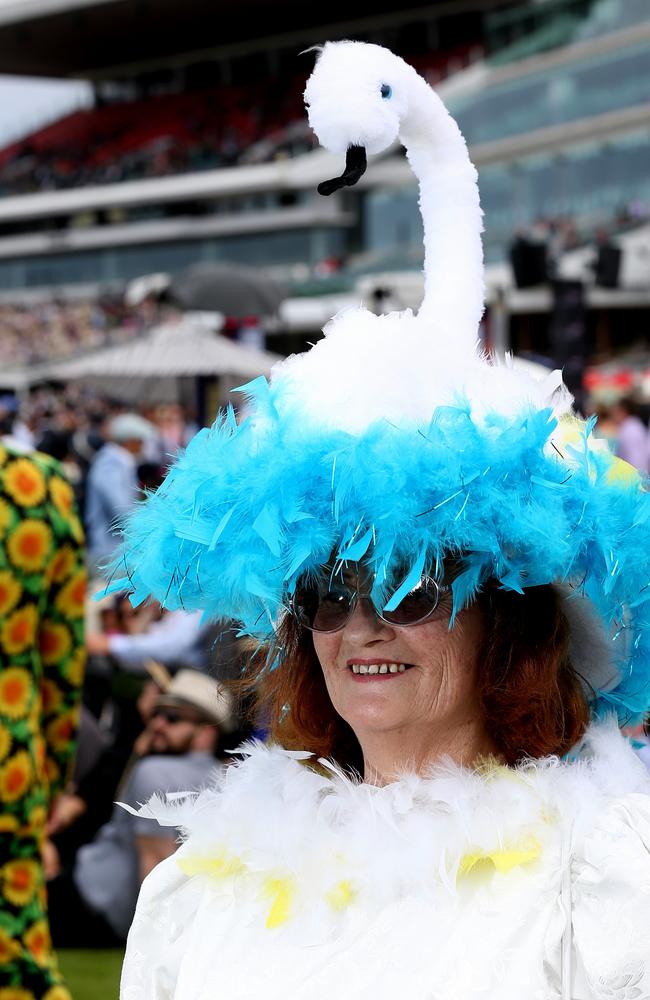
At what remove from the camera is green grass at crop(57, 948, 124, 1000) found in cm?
411

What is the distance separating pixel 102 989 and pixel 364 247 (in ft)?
98.6

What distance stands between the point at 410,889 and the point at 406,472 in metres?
0.48

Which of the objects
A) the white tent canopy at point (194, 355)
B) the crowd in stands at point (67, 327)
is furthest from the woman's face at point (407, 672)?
the crowd in stands at point (67, 327)

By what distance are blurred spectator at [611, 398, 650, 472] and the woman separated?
6.96 meters

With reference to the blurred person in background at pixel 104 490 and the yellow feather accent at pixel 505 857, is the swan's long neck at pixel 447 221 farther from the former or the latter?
the blurred person in background at pixel 104 490

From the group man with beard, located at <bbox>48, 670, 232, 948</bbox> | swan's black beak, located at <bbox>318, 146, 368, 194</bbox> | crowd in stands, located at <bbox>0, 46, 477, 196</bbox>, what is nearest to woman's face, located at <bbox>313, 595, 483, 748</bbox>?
swan's black beak, located at <bbox>318, 146, 368, 194</bbox>

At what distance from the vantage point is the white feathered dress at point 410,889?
4.34 feet

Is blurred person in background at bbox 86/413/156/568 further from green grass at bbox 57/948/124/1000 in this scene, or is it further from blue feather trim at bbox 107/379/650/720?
blue feather trim at bbox 107/379/650/720

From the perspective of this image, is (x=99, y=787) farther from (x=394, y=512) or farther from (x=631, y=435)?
(x=631, y=435)

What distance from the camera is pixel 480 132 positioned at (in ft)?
90.0

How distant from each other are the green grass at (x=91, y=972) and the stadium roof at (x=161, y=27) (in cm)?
3307

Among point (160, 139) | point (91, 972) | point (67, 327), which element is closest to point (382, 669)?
point (91, 972)

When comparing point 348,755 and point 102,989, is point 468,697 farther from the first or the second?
point 102,989

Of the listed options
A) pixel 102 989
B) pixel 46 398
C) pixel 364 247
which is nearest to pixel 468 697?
pixel 102 989
